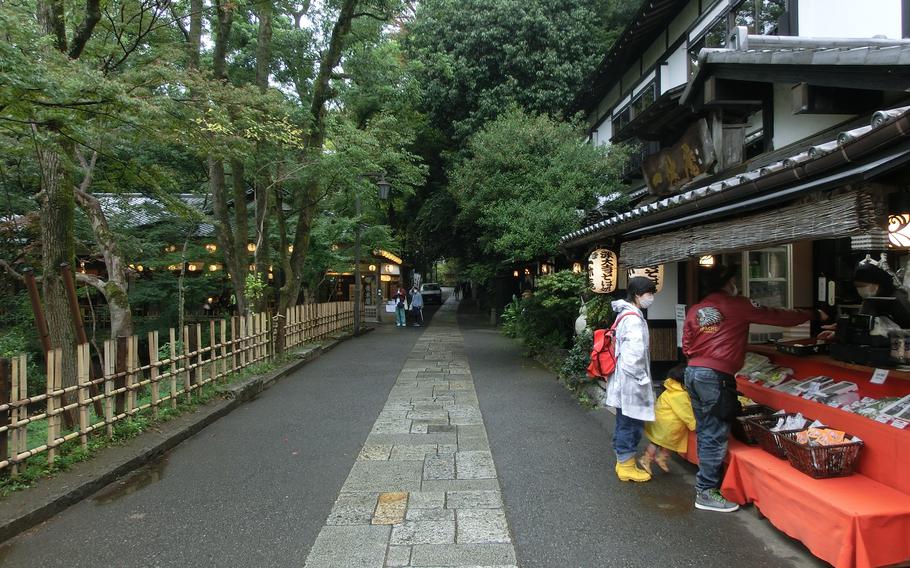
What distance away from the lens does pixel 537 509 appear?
426cm

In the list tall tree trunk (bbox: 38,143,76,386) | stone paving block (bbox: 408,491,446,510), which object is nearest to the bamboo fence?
tall tree trunk (bbox: 38,143,76,386)

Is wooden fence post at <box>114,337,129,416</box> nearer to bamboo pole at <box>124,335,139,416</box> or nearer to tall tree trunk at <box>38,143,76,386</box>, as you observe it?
bamboo pole at <box>124,335,139,416</box>

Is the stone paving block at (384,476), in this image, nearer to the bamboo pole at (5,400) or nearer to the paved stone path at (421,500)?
the paved stone path at (421,500)

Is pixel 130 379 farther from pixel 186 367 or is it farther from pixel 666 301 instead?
pixel 666 301

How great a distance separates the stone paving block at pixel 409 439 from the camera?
6.10 meters

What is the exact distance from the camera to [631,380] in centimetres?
460

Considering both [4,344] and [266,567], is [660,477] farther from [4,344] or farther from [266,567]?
[4,344]

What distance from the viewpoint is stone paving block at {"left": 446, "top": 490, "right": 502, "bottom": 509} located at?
14.2 feet

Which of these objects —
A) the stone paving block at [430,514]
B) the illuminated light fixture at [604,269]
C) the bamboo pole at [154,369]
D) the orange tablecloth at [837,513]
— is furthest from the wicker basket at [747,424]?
the bamboo pole at [154,369]

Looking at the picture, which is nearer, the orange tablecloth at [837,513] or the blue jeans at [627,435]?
the orange tablecloth at [837,513]

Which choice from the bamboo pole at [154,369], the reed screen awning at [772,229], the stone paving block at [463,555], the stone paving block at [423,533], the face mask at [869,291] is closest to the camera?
the reed screen awning at [772,229]

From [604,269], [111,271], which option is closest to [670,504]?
[604,269]

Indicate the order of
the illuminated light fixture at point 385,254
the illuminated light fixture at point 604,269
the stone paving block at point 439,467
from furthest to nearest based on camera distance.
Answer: the illuminated light fixture at point 385,254
the illuminated light fixture at point 604,269
the stone paving block at point 439,467

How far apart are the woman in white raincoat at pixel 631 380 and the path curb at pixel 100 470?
182 inches
